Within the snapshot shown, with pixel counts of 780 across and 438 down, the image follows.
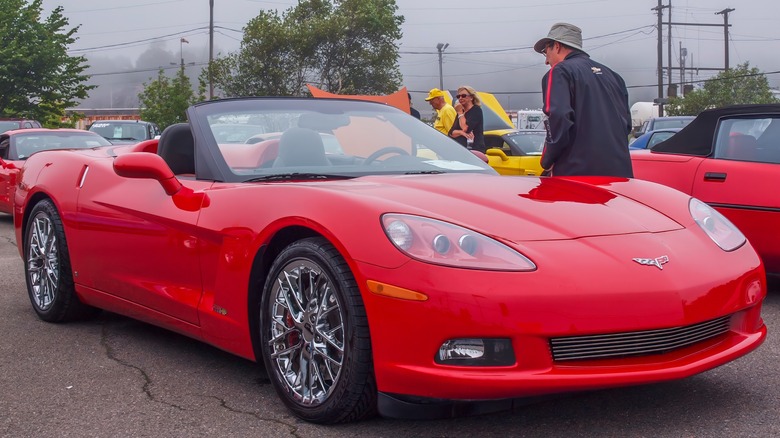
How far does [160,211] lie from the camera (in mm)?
4234

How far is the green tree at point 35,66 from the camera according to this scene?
128ft

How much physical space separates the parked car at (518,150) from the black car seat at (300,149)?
855 centimetres

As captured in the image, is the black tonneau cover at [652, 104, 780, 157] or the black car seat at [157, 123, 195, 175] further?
the black tonneau cover at [652, 104, 780, 157]

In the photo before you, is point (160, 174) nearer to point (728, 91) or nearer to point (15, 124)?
point (15, 124)

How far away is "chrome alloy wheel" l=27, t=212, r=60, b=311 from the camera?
5.26 meters

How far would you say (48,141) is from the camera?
43.8ft

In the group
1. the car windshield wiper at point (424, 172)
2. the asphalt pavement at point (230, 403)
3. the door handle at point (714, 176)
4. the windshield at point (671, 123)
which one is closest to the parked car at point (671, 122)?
the windshield at point (671, 123)

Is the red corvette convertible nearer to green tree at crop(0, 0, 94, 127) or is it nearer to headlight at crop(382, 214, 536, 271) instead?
headlight at crop(382, 214, 536, 271)

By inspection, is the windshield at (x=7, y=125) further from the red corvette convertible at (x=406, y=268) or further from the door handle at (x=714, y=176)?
the red corvette convertible at (x=406, y=268)

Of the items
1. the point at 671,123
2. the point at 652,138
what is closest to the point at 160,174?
the point at 652,138

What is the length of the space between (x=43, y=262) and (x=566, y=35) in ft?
10.3

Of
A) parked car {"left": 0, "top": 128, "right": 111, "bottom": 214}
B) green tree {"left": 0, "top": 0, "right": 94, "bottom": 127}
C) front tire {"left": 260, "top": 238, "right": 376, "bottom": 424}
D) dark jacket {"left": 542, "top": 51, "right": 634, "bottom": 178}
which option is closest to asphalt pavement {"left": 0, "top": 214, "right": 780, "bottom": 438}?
front tire {"left": 260, "top": 238, "right": 376, "bottom": 424}

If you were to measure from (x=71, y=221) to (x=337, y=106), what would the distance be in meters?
1.50

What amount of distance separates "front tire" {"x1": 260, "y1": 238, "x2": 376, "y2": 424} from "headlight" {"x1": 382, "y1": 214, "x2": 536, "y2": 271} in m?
0.23
